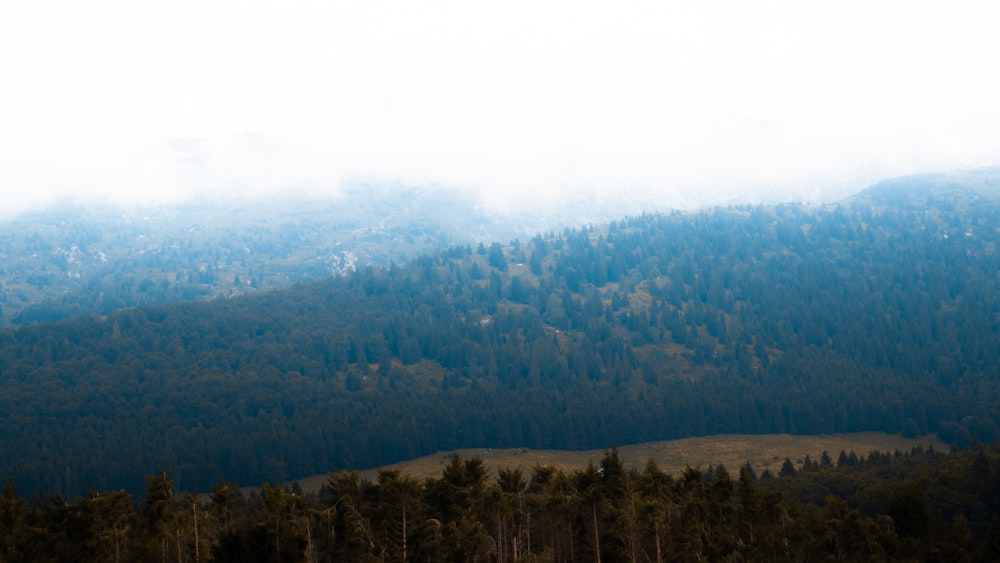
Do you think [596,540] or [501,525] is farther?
[501,525]

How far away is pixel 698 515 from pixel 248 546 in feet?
184

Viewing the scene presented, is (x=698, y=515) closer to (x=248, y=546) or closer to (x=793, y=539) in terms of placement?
(x=793, y=539)

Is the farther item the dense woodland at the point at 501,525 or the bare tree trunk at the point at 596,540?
the bare tree trunk at the point at 596,540

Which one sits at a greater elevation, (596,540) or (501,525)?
(501,525)

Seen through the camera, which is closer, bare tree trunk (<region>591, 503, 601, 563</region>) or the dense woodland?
the dense woodland

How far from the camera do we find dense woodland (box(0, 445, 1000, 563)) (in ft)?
233

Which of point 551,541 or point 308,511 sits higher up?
point 308,511

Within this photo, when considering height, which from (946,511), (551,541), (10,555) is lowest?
(946,511)

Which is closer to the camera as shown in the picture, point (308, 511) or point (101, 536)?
point (101, 536)

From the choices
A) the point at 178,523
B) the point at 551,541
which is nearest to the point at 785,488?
the point at 551,541

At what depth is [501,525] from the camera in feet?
262

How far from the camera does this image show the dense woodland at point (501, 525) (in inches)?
2800

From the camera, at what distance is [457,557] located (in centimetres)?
6706

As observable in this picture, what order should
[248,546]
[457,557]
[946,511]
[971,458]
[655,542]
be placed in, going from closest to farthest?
[248,546]
[457,557]
[655,542]
[946,511]
[971,458]
